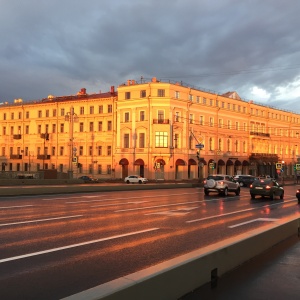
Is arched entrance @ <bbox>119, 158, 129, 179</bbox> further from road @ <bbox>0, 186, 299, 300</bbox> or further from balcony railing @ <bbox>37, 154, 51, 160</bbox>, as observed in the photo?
road @ <bbox>0, 186, 299, 300</bbox>

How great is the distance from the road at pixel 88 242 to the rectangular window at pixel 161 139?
49.2 meters

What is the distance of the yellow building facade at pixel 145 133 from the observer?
66625 millimetres

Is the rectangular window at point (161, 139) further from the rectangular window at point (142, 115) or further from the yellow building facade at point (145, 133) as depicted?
the rectangular window at point (142, 115)

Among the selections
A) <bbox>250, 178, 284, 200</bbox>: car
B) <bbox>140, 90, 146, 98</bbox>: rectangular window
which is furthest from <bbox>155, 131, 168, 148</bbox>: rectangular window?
<bbox>250, 178, 284, 200</bbox>: car

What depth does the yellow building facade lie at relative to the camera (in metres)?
66.6

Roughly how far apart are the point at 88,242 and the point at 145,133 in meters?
57.7

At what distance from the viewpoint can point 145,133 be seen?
67375 mm

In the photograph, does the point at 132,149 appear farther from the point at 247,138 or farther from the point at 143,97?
the point at 247,138

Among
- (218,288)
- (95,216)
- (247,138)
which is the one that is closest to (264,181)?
(95,216)

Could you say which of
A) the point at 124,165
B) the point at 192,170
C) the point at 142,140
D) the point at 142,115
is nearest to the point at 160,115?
the point at 142,115

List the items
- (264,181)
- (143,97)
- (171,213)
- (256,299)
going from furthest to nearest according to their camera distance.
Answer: (143,97) → (264,181) → (171,213) → (256,299)

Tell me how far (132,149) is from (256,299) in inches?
2480

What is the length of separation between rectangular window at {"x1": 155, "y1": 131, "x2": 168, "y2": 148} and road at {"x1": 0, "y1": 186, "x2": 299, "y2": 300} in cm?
4916

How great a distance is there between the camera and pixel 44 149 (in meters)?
79.6
